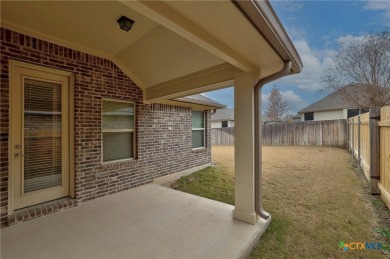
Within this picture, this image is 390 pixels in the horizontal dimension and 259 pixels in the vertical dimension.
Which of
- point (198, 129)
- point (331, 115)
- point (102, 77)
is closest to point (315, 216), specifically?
point (198, 129)

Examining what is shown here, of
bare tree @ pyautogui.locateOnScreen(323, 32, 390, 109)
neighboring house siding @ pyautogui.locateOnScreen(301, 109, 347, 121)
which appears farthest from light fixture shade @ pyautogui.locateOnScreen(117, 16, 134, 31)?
neighboring house siding @ pyautogui.locateOnScreen(301, 109, 347, 121)

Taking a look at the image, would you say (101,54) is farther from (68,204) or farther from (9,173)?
(68,204)

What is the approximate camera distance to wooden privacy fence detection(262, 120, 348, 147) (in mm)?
11771

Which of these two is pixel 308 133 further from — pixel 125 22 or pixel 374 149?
pixel 125 22

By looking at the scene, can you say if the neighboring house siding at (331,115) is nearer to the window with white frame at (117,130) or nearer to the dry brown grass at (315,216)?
the dry brown grass at (315,216)

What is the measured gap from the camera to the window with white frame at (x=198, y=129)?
7.24 metres

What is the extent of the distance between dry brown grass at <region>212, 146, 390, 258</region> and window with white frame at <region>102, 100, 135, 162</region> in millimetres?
3495

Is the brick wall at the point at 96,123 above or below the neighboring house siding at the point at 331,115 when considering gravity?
below

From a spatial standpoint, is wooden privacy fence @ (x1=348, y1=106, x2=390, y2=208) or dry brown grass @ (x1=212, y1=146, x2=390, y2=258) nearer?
dry brown grass @ (x1=212, y1=146, x2=390, y2=258)

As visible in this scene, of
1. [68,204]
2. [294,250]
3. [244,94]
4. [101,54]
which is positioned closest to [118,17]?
[101,54]

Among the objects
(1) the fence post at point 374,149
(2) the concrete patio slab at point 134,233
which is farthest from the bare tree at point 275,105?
(2) the concrete patio slab at point 134,233

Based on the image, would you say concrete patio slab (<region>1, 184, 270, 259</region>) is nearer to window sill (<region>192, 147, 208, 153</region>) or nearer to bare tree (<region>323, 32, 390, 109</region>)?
window sill (<region>192, 147, 208, 153</region>)

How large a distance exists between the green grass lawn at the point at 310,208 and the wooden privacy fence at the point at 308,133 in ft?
20.3

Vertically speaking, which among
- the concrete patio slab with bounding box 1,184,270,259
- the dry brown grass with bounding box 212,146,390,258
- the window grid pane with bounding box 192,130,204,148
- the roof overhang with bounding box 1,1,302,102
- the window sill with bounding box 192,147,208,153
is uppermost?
the roof overhang with bounding box 1,1,302,102
